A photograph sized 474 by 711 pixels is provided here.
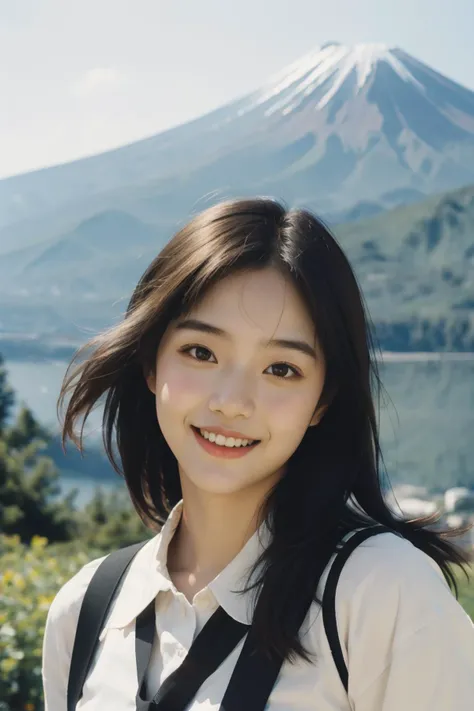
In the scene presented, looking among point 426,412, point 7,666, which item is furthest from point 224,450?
point 426,412

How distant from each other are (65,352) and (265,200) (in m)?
19.0

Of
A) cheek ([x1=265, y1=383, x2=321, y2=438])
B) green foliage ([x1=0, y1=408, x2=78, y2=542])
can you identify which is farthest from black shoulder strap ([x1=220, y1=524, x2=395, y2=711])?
green foliage ([x1=0, y1=408, x2=78, y2=542])

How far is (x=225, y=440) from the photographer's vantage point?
1.11m

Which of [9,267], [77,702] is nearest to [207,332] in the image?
[77,702]

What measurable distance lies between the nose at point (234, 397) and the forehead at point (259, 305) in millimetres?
63

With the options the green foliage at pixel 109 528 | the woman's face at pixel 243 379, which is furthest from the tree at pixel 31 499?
the woman's face at pixel 243 379

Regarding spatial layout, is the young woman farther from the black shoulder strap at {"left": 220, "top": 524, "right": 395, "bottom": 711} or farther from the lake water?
the lake water

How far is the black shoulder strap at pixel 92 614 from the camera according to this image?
118 cm

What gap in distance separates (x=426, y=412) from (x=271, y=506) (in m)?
21.3

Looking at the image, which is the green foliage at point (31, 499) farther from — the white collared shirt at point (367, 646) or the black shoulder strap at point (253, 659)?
the white collared shirt at point (367, 646)

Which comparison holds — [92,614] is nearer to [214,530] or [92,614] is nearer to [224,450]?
[214,530]

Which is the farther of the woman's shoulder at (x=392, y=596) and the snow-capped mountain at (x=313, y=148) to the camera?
the snow-capped mountain at (x=313, y=148)

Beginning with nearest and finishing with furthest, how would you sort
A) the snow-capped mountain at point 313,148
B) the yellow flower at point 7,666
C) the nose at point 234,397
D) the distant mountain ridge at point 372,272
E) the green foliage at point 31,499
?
the nose at point 234,397 → the yellow flower at point 7,666 → the green foliage at point 31,499 → the distant mountain ridge at point 372,272 → the snow-capped mountain at point 313,148

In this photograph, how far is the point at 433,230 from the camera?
86.5ft
